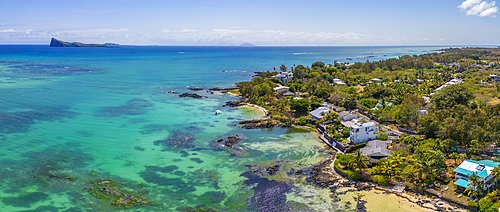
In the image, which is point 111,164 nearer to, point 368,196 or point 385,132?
point 368,196

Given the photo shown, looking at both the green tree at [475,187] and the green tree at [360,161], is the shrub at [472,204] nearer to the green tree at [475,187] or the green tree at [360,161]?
the green tree at [475,187]

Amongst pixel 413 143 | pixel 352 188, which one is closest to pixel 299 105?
pixel 413 143

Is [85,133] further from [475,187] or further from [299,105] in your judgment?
[475,187]

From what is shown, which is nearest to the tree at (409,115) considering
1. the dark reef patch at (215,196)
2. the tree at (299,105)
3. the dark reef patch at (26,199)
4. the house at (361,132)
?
the house at (361,132)

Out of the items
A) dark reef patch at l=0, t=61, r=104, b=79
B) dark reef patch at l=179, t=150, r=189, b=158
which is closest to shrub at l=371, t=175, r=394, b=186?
dark reef patch at l=179, t=150, r=189, b=158

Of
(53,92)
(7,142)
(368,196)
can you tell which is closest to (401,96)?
(368,196)
